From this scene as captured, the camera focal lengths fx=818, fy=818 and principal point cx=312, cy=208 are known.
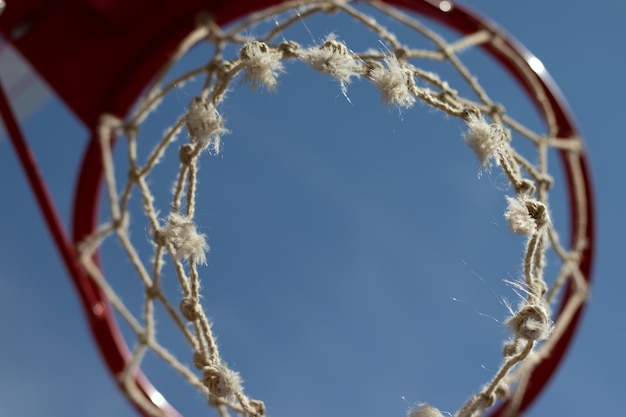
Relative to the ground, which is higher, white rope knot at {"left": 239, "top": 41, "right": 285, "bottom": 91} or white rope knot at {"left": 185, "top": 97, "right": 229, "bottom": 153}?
white rope knot at {"left": 239, "top": 41, "right": 285, "bottom": 91}

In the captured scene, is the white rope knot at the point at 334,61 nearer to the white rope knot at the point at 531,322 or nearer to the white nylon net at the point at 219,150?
the white nylon net at the point at 219,150

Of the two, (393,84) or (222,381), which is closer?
(393,84)

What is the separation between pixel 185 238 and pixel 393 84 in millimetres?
532

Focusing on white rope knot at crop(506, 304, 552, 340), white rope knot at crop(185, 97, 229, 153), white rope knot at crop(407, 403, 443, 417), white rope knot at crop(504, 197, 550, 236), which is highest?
white rope knot at crop(185, 97, 229, 153)

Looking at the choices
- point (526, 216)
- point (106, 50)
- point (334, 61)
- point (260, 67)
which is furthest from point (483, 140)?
point (106, 50)

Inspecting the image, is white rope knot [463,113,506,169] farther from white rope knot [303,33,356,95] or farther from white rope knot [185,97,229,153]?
white rope knot [185,97,229,153]

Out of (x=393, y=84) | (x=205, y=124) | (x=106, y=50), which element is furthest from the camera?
(x=106, y=50)

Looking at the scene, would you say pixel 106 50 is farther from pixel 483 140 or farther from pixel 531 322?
pixel 531 322

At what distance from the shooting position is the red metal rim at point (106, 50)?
5.91 feet

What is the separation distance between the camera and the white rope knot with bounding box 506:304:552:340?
5.29 ft

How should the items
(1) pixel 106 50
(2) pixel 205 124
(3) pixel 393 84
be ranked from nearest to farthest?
(3) pixel 393 84 → (2) pixel 205 124 → (1) pixel 106 50

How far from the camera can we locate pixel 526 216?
5.47 ft

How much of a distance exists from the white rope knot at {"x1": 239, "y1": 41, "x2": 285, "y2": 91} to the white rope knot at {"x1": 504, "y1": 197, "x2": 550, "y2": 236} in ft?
1.78

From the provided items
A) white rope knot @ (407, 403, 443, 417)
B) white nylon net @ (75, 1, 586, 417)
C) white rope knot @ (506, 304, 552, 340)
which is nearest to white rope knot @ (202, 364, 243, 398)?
white nylon net @ (75, 1, 586, 417)
